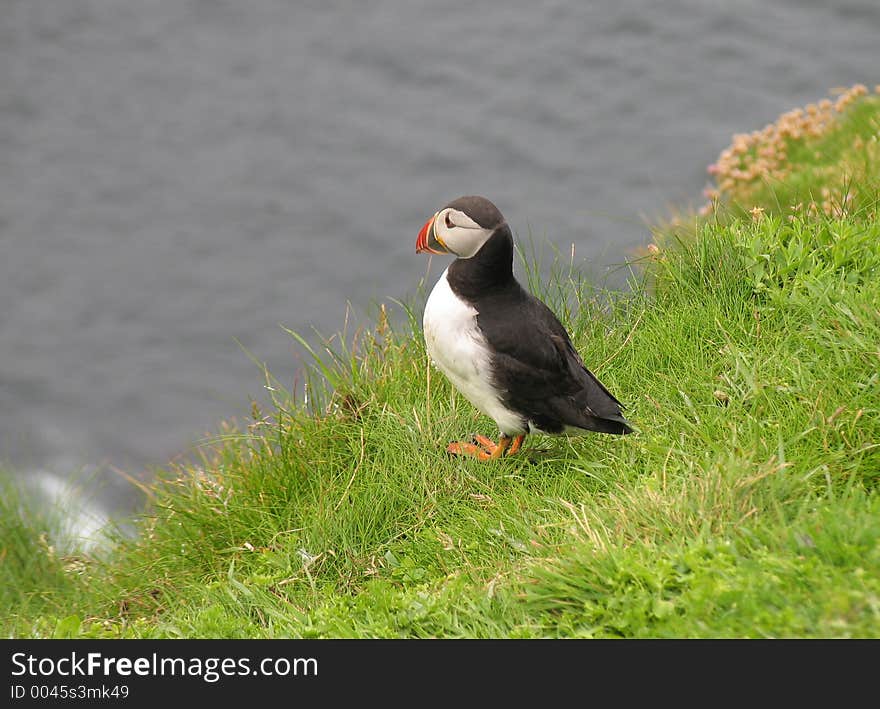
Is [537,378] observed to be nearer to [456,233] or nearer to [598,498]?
[598,498]

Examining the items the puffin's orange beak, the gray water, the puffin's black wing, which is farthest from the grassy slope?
the gray water

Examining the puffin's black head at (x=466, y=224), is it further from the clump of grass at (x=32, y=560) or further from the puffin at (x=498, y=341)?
the clump of grass at (x=32, y=560)

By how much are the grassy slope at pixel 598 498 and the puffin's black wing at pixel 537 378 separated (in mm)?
203

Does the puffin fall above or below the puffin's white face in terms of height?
below

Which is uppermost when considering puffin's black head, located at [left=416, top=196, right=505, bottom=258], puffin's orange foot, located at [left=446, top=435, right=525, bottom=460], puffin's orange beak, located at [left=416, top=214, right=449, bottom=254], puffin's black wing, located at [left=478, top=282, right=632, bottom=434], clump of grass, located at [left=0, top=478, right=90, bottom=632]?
puffin's black head, located at [left=416, top=196, right=505, bottom=258]

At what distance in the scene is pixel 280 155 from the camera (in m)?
10.6

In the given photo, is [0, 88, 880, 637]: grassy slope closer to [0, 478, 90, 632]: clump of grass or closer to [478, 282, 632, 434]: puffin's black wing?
[0, 478, 90, 632]: clump of grass

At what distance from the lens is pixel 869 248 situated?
193 inches

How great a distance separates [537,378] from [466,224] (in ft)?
2.44

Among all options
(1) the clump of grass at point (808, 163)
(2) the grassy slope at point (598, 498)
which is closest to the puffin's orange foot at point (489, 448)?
(2) the grassy slope at point (598, 498)

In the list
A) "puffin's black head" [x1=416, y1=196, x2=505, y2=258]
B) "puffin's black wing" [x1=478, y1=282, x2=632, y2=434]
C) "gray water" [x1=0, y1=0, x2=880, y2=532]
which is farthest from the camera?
"gray water" [x1=0, y1=0, x2=880, y2=532]

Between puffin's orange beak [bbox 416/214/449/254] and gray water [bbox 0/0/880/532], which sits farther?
gray water [bbox 0/0/880/532]

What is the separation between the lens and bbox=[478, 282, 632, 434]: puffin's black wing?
4367 millimetres

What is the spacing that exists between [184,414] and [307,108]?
411 cm
